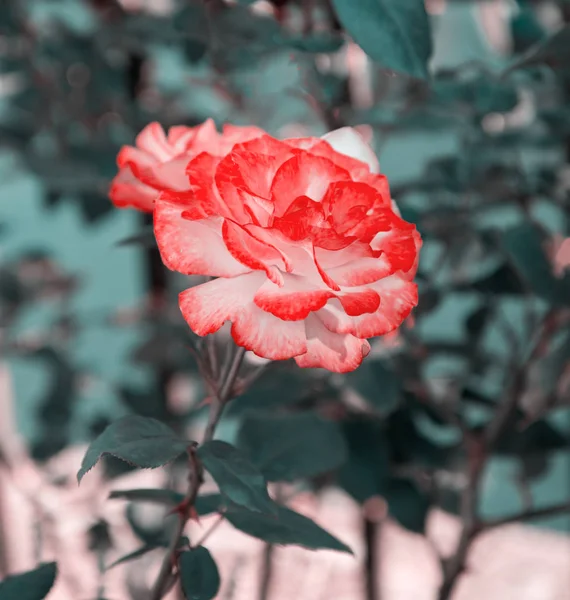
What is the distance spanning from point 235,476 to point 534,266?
32cm

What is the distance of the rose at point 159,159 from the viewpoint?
13.1 inches

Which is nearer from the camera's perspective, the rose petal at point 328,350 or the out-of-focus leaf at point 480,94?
the rose petal at point 328,350

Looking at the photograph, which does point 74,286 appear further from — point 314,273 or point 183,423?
point 314,273

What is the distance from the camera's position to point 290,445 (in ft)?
1.56

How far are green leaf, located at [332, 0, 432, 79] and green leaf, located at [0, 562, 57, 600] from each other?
318 mm

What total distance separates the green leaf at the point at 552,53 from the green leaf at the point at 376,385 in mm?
262

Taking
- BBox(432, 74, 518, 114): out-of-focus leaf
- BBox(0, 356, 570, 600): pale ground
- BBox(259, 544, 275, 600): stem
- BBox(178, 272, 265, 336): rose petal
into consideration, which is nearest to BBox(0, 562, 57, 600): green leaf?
BBox(178, 272, 265, 336): rose petal

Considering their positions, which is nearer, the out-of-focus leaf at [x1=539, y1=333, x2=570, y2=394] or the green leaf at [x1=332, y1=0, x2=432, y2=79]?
the green leaf at [x1=332, y1=0, x2=432, y2=79]

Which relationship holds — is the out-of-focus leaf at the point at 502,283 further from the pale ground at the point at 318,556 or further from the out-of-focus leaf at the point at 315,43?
the pale ground at the point at 318,556

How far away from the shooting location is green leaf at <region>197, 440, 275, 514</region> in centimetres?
31

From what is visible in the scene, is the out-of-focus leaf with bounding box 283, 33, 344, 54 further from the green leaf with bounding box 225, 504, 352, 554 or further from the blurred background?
the green leaf with bounding box 225, 504, 352, 554

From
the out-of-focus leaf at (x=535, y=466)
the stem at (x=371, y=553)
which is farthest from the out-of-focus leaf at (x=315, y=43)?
the stem at (x=371, y=553)

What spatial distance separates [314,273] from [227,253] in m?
0.04

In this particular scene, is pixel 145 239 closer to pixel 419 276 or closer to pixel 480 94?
pixel 419 276
